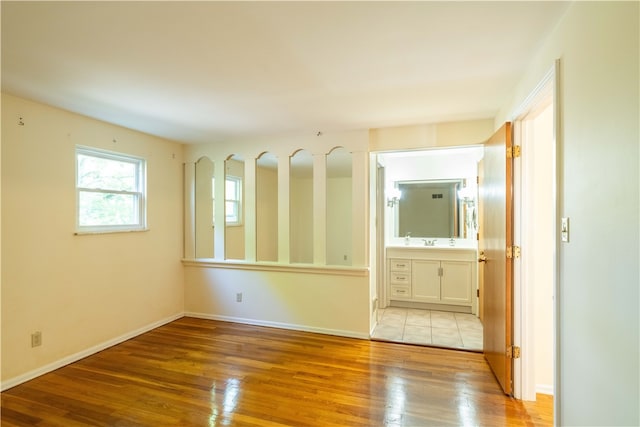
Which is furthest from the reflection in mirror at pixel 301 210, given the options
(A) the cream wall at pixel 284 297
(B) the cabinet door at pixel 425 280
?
(B) the cabinet door at pixel 425 280

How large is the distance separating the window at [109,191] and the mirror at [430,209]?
3.67 m

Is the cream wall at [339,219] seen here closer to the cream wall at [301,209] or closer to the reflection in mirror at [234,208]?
the cream wall at [301,209]

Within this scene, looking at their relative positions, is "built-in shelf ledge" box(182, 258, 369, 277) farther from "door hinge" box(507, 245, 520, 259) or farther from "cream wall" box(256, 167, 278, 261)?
"door hinge" box(507, 245, 520, 259)

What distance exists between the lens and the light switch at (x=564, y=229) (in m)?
1.44

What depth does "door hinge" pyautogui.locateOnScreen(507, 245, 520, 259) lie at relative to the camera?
2254mm

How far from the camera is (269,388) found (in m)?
2.45

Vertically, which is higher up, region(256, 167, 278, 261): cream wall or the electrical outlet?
region(256, 167, 278, 261): cream wall

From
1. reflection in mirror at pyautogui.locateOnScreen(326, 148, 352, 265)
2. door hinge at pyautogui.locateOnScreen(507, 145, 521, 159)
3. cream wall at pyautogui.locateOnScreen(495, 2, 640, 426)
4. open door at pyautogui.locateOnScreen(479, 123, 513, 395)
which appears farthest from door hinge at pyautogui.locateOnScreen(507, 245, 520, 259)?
reflection in mirror at pyautogui.locateOnScreen(326, 148, 352, 265)

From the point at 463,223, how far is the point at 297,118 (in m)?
3.13

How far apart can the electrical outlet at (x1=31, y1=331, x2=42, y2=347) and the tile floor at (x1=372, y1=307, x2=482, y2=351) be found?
10.1 ft

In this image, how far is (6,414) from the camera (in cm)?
213

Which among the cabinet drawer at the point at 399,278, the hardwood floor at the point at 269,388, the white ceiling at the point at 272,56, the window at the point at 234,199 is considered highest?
the white ceiling at the point at 272,56

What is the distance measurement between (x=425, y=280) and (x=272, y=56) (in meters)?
3.72

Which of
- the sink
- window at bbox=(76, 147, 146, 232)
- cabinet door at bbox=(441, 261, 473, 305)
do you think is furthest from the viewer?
the sink
